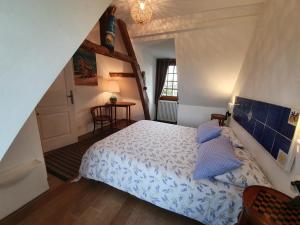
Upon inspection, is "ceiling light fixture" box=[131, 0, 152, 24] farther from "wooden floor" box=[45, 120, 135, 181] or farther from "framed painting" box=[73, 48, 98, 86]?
"wooden floor" box=[45, 120, 135, 181]

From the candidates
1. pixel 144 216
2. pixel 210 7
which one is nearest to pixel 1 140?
pixel 144 216

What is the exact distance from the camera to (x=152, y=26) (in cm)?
288

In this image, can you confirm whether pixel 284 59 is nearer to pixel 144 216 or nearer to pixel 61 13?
pixel 61 13

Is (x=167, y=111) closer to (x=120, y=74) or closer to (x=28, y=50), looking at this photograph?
(x=120, y=74)

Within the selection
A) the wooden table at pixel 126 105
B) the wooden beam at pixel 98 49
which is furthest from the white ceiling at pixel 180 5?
the wooden table at pixel 126 105

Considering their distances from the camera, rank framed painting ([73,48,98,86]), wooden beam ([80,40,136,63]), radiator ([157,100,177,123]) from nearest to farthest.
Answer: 1. wooden beam ([80,40,136,63])
2. framed painting ([73,48,98,86])
3. radiator ([157,100,177,123])

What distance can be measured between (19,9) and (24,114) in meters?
0.46

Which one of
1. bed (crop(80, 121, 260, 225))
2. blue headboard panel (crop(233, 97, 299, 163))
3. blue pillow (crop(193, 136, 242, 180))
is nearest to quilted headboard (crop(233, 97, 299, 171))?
blue headboard panel (crop(233, 97, 299, 163))

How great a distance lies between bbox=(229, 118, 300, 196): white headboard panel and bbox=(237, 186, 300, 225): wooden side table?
221 millimetres

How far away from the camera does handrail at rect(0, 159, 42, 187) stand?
1415 mm

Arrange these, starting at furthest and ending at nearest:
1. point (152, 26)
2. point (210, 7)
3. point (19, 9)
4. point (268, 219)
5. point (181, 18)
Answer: point (152, 26) → point (181, 18) → point (210, 7) → point (268, 219) → point (19, 9)

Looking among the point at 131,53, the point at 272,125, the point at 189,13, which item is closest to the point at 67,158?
the point at 131,53

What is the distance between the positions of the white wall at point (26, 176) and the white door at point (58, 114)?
1183 millimetres

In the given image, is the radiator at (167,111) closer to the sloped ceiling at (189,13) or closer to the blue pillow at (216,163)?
the sloped ceiling at (189,13)
